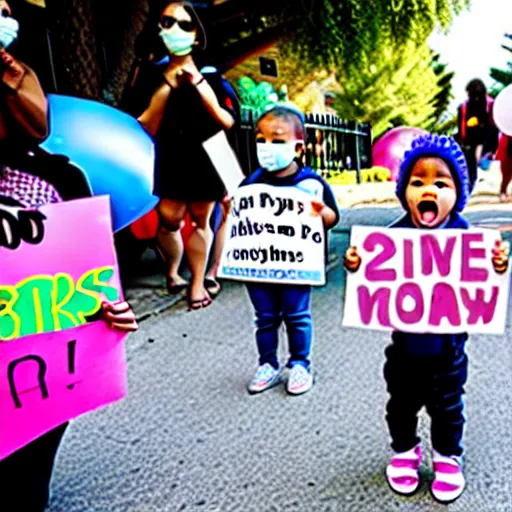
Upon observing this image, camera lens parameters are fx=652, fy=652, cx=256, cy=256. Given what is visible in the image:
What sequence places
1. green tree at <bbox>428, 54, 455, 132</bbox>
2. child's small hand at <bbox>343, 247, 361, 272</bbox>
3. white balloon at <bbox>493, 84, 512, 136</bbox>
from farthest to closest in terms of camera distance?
green tree at <bbox>428, 54, 455, 132</bbox>
white balloon at <bbox>493, 84, 512, 136</bbox>
child's small hand at <bbox>343, 247, 361, 272</bbox>

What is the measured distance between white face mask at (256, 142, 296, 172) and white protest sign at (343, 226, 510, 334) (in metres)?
0.80

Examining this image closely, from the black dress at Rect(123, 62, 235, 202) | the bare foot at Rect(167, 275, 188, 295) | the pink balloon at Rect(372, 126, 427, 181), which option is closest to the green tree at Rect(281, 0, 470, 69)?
the black dress at Rect(123, 62, 235, 202)

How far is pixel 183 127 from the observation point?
371cm

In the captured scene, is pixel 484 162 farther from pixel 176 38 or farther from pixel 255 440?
pixel 255 440

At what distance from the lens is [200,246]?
13.5 feet

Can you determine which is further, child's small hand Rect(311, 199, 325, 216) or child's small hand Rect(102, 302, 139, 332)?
child's small hand Rect(311, 199, 325, 216)

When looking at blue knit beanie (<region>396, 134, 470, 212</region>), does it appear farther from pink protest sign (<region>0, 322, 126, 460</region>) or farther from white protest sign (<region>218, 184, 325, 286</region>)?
pink protest sign (<region>0, 322, 126, 460</region>)

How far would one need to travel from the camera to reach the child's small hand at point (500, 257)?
6.28 ft

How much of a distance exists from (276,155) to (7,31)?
1402mm

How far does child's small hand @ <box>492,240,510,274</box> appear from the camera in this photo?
1914 millimetres

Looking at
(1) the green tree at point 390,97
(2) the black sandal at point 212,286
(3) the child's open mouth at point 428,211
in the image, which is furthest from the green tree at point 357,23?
(1) the green tree at point 390,97

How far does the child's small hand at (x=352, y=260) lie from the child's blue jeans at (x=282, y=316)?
844 millimetres

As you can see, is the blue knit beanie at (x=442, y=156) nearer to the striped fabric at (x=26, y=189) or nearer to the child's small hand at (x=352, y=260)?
the child's small hand at (x=352, y=260)

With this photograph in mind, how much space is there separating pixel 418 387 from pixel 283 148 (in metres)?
1.16
